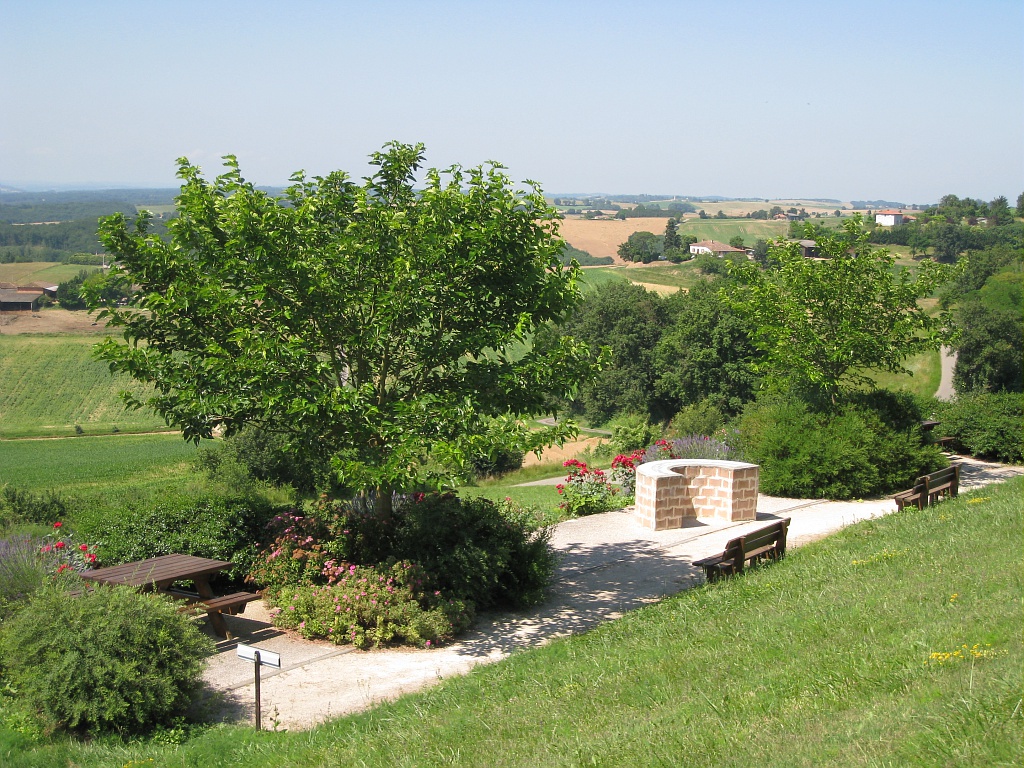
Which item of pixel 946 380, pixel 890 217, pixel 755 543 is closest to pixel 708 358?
pixel 946 380

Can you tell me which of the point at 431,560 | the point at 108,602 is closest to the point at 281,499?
the point at 431,560

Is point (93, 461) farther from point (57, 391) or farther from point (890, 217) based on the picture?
point (890, 217)

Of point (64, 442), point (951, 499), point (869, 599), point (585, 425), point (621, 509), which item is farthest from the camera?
point (585, 425)

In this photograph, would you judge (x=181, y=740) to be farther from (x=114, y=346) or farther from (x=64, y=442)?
(x=64, y=442)

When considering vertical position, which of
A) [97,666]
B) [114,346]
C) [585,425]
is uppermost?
[114,346]

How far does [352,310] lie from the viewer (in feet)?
32.4

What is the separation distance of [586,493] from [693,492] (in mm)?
1991

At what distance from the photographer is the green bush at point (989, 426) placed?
2008 cm

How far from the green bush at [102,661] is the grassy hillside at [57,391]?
189ft

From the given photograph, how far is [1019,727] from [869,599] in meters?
3.60

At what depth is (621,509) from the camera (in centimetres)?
1628

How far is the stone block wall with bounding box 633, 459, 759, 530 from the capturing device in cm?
1450

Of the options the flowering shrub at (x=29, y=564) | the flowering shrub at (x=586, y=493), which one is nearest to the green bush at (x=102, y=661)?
the flowering shrub at (x=29, y=564)

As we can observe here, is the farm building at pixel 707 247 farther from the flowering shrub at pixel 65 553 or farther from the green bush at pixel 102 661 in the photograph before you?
the green bush at pixel 102 661
